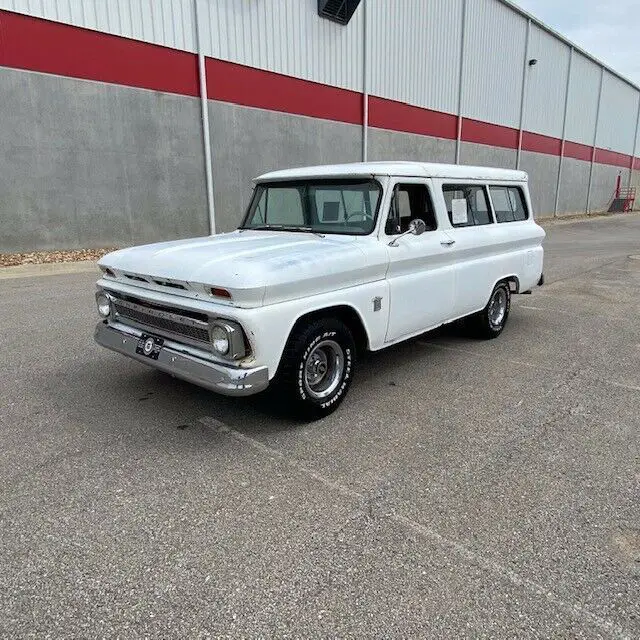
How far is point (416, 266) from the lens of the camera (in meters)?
4.67

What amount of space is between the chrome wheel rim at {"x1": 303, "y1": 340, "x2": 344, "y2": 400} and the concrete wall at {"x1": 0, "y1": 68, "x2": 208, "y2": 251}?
1061cm

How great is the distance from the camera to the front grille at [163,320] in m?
3.55

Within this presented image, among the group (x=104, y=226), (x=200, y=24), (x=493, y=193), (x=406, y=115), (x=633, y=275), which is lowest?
(x=633, y=275)

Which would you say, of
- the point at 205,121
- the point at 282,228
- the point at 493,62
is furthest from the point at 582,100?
the point at 282,228

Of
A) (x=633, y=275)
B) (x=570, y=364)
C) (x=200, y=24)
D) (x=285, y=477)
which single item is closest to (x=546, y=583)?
(x=285, y=477)

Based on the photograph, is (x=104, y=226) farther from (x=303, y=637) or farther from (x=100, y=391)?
(x=303, y=637)

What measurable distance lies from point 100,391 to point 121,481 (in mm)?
1543

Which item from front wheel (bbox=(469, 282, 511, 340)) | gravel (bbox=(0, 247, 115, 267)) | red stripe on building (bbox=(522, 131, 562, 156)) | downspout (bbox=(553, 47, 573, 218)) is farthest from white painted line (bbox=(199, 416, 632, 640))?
downspout (bbox=(553, 47, 573, 218))

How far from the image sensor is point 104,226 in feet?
43.0

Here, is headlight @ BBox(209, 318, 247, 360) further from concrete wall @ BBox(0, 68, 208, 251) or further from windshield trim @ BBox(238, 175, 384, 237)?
concrete wall @ BBox(0, 68, 208, 251)

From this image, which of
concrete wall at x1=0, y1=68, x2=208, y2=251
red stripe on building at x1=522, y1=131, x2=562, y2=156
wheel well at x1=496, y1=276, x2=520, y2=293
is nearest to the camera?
wheel well at x1=496, y1=276, x2=520, y2=293

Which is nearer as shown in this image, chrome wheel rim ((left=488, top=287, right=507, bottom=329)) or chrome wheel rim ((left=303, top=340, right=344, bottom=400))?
chrome wheel rim ((left=303, top=340, right=344, bottom=400))

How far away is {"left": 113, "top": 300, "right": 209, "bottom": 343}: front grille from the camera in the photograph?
11.7ft

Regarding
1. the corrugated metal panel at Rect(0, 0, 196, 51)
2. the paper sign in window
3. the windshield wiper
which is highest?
the corrugated metal panel at Rect(0, 0, 196, 51)
